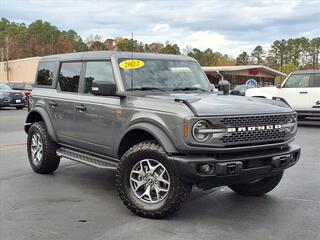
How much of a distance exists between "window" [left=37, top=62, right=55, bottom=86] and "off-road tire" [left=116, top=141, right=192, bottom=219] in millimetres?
2875

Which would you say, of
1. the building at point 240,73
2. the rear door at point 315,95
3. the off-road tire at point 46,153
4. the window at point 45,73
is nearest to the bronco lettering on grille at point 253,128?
the off-road tire at point 46,153

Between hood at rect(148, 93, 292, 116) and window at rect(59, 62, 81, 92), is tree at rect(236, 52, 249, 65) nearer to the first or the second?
window at rect(59, 62, 81, 92)

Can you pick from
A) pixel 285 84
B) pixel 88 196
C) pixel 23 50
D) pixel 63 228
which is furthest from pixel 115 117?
pixel 23 50

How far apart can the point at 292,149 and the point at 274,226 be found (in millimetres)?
1130

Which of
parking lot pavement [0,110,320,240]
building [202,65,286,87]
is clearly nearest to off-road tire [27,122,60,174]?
parking lot pavement [0,110,320,240]

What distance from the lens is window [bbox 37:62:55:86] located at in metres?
8.01

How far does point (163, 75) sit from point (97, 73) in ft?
3.06

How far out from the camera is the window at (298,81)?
677 inches

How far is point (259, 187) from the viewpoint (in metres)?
6.52

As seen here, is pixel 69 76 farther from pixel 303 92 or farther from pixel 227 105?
pixel 303 92

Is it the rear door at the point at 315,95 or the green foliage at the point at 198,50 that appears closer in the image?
the rear door at the point at 315,95

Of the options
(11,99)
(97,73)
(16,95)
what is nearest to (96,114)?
(97,73)

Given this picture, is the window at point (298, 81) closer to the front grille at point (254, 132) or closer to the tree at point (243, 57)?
the front grille at point (254, 132)

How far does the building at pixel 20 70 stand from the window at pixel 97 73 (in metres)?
56.9
